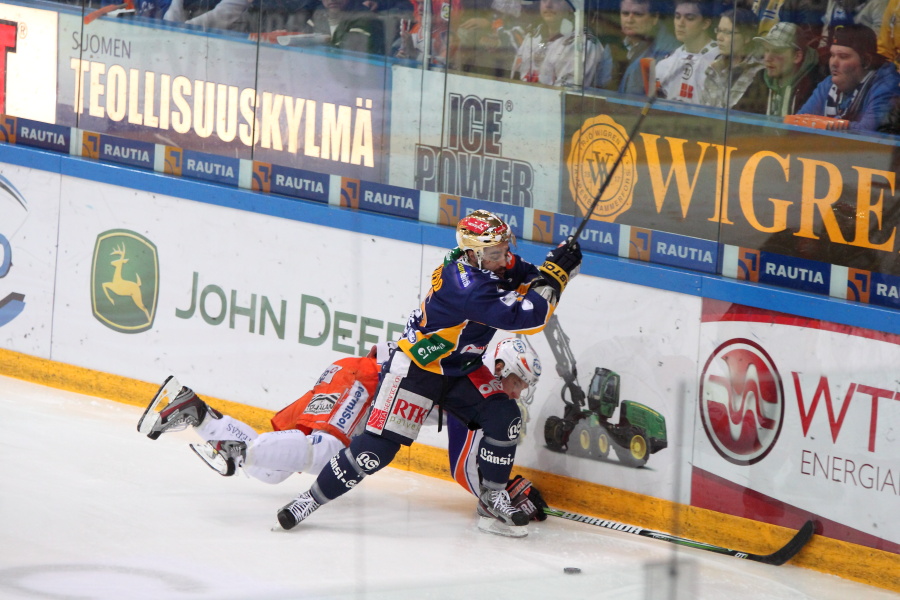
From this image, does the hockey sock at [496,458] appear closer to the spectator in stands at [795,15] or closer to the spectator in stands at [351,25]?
the spectator in stands at [795,15]

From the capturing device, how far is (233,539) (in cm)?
486

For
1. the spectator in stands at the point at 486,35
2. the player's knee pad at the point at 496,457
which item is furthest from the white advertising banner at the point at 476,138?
the player's knee pad at the point at 496,457

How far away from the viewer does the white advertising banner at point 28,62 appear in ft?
22.9

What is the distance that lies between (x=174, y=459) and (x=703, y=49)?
2623 millimetres

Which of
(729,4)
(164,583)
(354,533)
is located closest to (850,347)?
(729,4)

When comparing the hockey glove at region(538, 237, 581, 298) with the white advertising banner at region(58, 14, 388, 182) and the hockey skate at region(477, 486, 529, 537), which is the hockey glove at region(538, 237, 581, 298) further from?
the white advertising banner at region(58, 14, 388, 182)

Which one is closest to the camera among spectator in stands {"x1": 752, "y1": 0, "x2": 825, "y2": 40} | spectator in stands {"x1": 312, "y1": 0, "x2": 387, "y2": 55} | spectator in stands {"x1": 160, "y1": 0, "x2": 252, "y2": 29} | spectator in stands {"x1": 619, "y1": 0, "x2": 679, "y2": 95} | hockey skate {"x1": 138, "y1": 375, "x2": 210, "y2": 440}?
spectator in stands {"x1": 752, "y1": 0, "x2": 825, "y2": 40}

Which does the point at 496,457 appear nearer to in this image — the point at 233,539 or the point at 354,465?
the point at 354,465

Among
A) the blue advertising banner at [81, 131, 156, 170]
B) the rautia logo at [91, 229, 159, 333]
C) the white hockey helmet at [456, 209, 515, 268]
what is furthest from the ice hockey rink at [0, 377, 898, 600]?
the blue advertising banner at [81, 131, 156, 170]

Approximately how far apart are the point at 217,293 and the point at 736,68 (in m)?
2.51

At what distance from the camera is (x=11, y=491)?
521 cm

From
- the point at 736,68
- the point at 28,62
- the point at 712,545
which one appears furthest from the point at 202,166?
the point at 712,545

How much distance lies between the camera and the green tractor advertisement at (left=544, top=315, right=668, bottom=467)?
5.20 m

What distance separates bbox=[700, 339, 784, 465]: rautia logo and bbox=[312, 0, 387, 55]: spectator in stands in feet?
6.76
